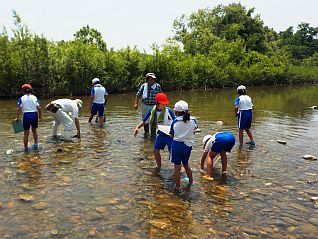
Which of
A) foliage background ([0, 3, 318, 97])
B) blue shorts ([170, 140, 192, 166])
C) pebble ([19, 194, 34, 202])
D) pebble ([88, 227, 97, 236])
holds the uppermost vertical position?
foliage background ([0, 3, 318, 97])

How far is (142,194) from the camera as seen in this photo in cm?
645

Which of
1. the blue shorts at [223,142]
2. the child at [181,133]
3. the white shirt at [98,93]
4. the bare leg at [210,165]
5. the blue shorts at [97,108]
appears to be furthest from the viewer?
the blue shorts at [97,108]

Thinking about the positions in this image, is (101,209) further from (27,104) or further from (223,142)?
(27,104)

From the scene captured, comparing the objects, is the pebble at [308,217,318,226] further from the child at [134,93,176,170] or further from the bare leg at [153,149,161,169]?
the bare leg at [153,149,161,169]

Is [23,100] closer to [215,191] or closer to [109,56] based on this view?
[215,191]

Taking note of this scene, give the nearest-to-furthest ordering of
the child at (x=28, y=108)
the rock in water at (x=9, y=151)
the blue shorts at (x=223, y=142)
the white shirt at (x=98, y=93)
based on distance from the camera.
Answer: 1. the blue shorts at (x=223, y=142)
2. the rock in water at (x=9, y=151)
3. the child at (x=28, y=108)
4. the white shirt at (x=98, y=93)

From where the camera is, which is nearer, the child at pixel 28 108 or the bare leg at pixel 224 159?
the bare leg at pixel 224 159

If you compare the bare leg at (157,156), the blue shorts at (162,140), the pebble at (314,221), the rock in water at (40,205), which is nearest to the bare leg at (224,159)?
the blue shorts at (162,140)

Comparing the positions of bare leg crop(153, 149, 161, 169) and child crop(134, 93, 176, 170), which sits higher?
child crop(134, 93, 176, 170)

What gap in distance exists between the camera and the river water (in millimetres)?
5074

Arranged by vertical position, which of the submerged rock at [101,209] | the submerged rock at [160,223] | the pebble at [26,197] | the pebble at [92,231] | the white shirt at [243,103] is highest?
the white shirt at [243,103]

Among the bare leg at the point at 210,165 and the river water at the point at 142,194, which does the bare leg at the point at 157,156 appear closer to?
the river water at the point at 142,194

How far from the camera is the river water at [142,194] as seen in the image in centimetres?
507

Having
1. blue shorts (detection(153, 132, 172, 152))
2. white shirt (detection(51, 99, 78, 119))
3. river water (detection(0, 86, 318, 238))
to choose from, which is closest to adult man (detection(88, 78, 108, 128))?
white shirt (detection(51, 99, 78, 119))
